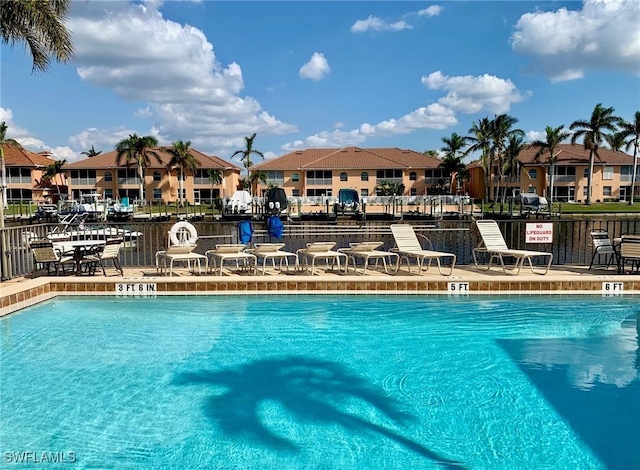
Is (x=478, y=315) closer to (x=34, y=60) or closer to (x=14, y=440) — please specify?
(x=14, y=440)

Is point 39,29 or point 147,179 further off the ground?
point 39,29

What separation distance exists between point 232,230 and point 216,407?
26.4 m

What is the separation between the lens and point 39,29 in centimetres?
1502

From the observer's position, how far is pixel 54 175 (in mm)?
59500

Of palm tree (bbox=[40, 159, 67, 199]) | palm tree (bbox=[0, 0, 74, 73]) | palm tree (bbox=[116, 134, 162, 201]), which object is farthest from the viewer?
palm tree (bbox=[40, 159, 67, 199])

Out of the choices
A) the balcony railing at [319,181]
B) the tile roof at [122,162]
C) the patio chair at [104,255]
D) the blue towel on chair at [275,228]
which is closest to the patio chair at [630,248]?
the blue towel on chair at [275,228]

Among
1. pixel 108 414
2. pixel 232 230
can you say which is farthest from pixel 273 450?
pixel 232 230

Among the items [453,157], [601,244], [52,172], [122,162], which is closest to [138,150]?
[122,162]

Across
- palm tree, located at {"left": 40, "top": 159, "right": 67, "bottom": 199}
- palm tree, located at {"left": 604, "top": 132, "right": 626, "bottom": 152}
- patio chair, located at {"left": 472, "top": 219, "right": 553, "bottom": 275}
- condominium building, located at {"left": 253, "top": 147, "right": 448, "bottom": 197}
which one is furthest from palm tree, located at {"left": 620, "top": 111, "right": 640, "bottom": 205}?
palm tree, located at {"left": 40, "top": 159, "right": 67, "bottom": 199}

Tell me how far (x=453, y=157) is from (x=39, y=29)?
4912cm

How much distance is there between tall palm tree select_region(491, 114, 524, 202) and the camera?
53719 millimetres

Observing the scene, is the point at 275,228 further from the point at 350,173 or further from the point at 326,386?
the point at 350,173

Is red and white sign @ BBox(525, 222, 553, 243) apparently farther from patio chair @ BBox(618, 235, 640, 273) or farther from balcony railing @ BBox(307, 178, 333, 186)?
balcony railing @ BBox(307, 178, 333, 186)

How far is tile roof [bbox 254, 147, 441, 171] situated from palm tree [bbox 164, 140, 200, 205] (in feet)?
24.8
